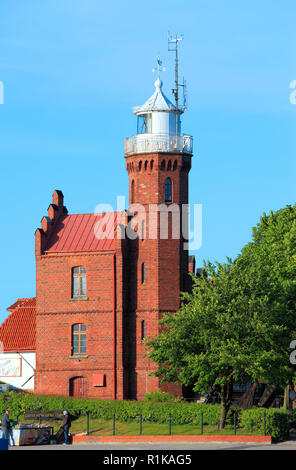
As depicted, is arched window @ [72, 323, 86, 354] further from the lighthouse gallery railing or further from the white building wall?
the lighthouse gallery railing

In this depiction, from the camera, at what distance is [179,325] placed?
57.3 m

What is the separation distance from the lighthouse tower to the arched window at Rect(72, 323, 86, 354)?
3.05 meters

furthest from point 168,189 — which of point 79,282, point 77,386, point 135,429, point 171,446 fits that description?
point 171,446

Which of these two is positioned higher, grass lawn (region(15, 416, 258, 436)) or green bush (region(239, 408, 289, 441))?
green bush (region(239, 408, 289, 441))

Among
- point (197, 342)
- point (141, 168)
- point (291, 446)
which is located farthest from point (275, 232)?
point (291, 446)

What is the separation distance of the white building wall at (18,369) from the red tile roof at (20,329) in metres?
0.48

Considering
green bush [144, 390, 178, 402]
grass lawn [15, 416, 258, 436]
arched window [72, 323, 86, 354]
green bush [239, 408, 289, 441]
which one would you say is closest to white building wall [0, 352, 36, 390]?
arched window [72, 323, 86, 354]

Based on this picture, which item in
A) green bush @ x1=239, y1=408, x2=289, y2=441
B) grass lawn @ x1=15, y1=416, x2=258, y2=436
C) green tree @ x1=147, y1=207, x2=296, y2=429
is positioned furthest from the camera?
green tree @ x1=147, y1=207, x2=296, y2=429

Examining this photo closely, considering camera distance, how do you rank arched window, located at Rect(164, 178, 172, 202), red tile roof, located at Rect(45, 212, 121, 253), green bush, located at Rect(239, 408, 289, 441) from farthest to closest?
red tile roof, located at Rect(45, 212, 121, 253) → arched window, located at Rect(164, 178, 172, 202) → green bush, located at Rect(239, 408, 289, 441)

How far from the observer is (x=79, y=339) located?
68.8m

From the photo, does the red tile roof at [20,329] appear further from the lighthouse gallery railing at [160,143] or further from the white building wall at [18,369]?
the lighthouse gallery railing at [160,143]

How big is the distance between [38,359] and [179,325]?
1552 cm

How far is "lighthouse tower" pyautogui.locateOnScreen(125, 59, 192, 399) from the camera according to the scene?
67500 mm
